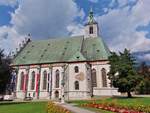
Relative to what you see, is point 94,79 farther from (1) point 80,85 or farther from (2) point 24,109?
(2) point 24,109

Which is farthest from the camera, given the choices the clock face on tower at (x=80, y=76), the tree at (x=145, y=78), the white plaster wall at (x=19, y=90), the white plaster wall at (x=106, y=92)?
the tree at (x=145, y=78)

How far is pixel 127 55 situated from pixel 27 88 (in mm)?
33046

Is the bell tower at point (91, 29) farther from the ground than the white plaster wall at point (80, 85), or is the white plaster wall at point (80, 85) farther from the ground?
the bell tower at point (91, 29)

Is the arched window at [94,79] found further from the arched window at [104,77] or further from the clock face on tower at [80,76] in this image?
the clock face on tower at [80,76]

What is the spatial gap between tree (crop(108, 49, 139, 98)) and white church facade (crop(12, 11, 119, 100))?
28.2 ft

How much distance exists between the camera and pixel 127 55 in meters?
54.4

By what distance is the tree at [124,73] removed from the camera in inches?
2019

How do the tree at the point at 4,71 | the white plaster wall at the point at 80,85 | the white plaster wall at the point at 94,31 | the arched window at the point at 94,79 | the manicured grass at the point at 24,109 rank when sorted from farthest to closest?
the white plaster wall at the point at 94,31 < the arched window at the point at 94,79 < the white plaster wall at the point at 80,85 < the tree at the point at 4,71 < the manicured grass at the point at 24,109

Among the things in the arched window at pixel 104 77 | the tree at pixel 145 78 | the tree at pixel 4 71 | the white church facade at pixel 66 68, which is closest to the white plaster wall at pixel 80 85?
the white church facade at pixel 66 68

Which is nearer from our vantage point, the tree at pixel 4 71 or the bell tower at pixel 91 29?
the tree at pixel 4 71

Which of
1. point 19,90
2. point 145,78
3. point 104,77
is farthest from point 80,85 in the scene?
point 145,78

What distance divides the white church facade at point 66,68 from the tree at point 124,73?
28.2 feet

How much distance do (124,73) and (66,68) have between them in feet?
61.3

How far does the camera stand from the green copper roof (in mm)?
66812
